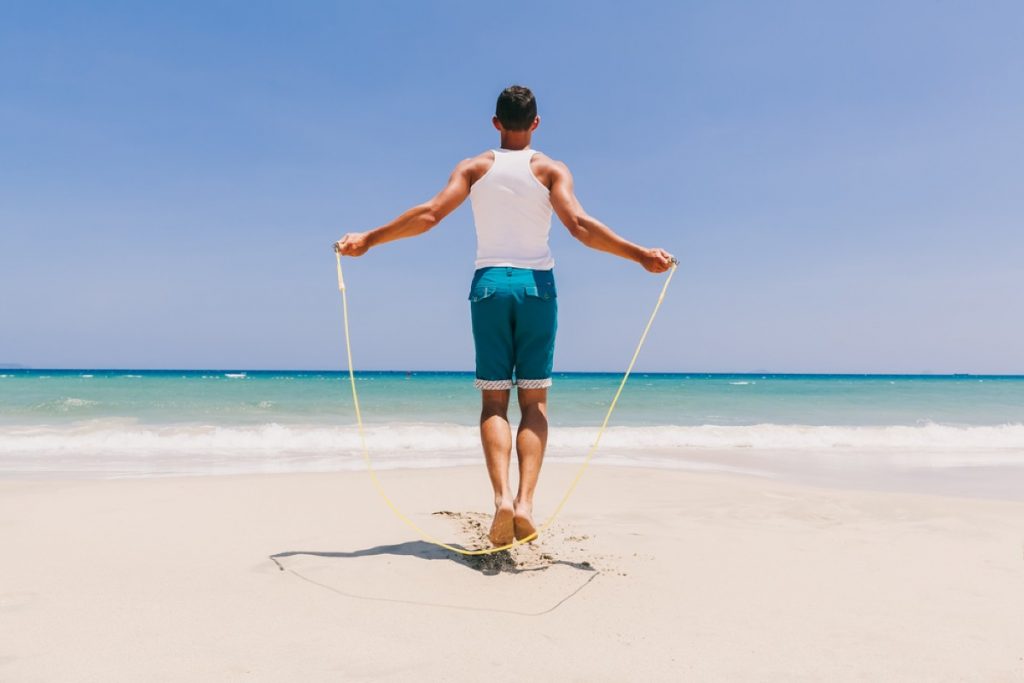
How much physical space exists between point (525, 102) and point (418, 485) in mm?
3503

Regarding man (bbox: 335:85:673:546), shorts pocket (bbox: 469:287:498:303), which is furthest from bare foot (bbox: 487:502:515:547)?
shorts pocket (bbox: 469:287:498:303)

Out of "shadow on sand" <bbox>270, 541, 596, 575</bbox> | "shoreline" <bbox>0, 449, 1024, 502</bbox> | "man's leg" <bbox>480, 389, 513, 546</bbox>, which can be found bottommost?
"shoreline" <bbox>0, 449, 1024, 502</bbox>

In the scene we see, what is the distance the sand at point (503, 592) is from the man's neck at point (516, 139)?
2107 millimetres

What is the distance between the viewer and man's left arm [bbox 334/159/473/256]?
3.42 m

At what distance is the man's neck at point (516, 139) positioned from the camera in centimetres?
357

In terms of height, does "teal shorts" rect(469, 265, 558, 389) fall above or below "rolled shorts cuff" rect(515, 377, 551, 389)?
above

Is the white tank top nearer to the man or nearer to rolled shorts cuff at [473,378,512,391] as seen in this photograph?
the man

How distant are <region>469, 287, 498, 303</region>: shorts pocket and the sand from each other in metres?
1.31

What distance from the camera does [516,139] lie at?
11.7ft

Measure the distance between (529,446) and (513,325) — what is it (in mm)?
615

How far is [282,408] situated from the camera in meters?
20.9

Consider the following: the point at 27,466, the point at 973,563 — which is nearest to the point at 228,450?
the point at 27,466

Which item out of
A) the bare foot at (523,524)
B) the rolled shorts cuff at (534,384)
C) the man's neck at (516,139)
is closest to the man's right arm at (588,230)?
the man's neck at (516,139)

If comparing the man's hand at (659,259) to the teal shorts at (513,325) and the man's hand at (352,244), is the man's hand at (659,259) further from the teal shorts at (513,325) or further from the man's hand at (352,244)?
the man's hand at (352,244)
